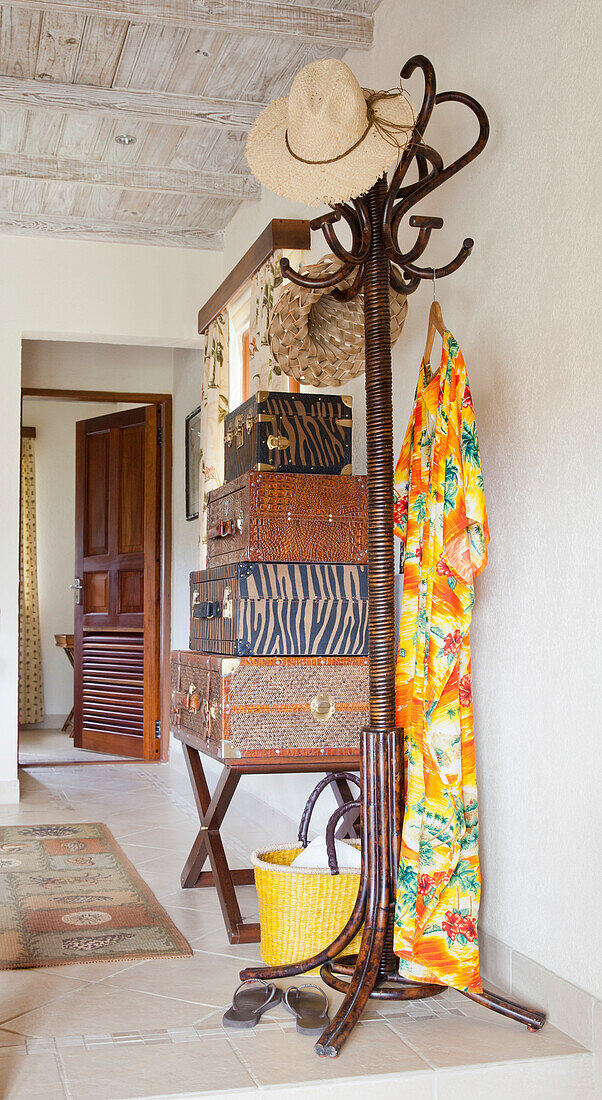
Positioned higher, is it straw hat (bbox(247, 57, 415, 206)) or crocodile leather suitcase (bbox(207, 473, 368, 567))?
straw hat (bbox(247, 57, 415, 206))

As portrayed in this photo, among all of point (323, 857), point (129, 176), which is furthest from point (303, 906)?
point (129, 176)

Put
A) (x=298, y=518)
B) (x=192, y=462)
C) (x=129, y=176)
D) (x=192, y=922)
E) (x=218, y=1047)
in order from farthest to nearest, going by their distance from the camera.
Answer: (x=192, y=462), (x=129, y=176), (x=192, y=922), (x=298, y=518), (x=218, y=1047)

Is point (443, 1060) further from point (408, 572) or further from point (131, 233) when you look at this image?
point (131, 233)

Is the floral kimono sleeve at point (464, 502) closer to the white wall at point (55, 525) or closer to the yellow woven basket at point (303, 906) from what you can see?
the yellow woven basket at point (303, 906)

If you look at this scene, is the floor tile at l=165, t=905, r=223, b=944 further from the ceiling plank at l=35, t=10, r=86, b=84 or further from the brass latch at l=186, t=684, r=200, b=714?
the ceiling plank at l=35, t=10, r=86, b=84

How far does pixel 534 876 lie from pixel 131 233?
4.12 metres

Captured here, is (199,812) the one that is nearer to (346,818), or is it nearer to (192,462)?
(346,818)

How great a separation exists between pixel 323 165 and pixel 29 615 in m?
6.85

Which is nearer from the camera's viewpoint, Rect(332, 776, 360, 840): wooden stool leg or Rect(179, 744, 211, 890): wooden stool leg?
Rect(332, 776, 360, 840): wooden stool leg

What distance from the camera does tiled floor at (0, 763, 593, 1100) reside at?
1.81 metres

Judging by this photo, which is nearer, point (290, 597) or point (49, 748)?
point (290, 597)

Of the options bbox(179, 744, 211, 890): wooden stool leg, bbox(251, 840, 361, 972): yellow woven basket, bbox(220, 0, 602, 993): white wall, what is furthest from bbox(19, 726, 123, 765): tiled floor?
bbox(220, 0, 602, 993): white wall

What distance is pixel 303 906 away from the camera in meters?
2.40

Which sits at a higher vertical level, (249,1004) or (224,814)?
(224,814)
